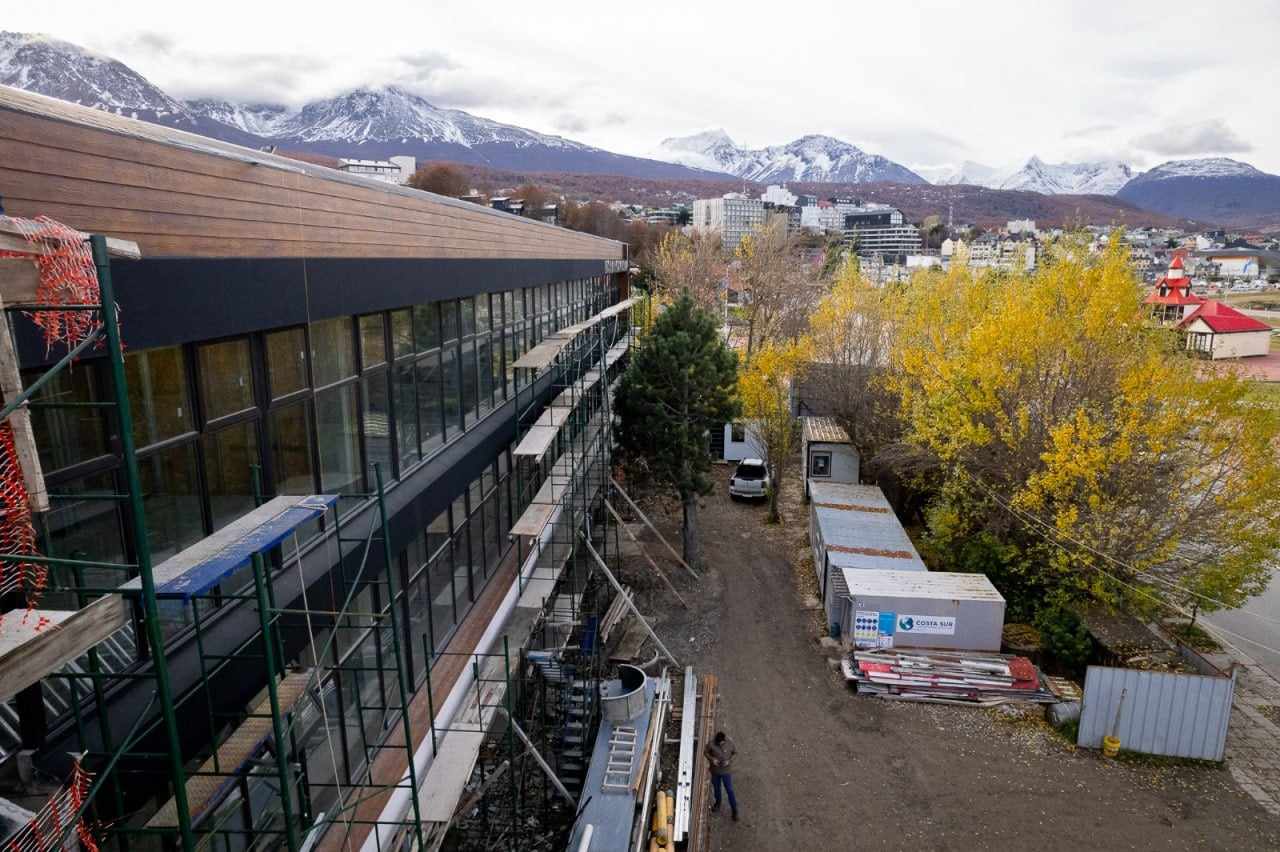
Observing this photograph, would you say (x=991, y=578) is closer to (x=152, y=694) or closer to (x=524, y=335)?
(x=524, y=335)

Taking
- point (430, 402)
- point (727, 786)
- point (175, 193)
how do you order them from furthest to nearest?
point (727, 786) → point (430, 402) → point (175, 193)

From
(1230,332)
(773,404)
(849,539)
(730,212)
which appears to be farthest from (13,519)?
(730,212)

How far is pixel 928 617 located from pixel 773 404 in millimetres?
10349

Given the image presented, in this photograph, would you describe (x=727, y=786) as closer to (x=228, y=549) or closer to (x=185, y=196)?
(x=228, y=549)

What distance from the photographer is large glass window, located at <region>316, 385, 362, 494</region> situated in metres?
7.07

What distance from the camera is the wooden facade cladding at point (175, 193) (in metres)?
3.71

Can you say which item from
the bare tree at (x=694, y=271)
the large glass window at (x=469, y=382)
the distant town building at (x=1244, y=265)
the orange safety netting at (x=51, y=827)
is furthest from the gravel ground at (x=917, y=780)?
the distant town building at (x=1244, y=265)

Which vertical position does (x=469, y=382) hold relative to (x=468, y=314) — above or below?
below

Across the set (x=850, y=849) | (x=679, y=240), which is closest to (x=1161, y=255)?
(x=679, y=240)

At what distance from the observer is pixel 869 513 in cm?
1980

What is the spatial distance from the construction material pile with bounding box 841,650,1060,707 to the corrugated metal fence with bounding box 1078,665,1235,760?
102cm

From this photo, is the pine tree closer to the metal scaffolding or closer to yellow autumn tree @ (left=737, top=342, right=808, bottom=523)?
yellow autumn tree @ (left=737, top=342, right=808, bottom=523)

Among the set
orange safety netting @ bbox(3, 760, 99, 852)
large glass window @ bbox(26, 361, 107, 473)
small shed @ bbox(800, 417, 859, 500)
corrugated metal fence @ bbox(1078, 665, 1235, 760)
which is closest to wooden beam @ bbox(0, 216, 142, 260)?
large glass window @ bbox(26, 361, 107, 473)

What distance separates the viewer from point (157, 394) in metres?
4.83
